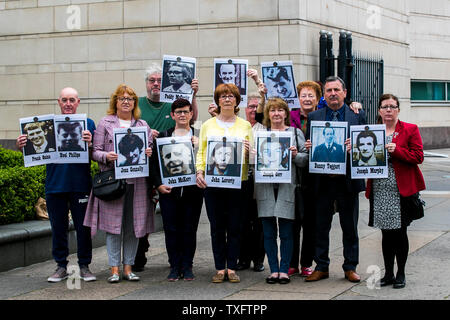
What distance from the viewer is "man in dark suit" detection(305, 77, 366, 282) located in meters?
7.72

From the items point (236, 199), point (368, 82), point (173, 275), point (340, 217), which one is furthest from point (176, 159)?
point (368, 82)

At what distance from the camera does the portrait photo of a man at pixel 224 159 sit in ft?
25.3

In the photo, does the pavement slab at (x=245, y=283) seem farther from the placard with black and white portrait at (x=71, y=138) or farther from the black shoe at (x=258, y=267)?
the placard with black and white portrait at (x=71, y=138)

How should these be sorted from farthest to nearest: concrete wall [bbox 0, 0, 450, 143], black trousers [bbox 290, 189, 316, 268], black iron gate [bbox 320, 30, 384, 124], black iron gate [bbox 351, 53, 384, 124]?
black iron gate [bbox 351, 53, 384, 124] → black iron gate [bbox 320, 30, 384, 124] → concrete wall [bbox 0, 0, 450, 143] → black trousers [bbox 290, 189, 316, 268]

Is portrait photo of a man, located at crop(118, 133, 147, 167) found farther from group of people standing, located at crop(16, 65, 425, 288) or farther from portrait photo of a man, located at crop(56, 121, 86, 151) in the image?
portrait photo of a man, located at crop(56, 121, 86, 151)

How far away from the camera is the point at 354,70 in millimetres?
17062

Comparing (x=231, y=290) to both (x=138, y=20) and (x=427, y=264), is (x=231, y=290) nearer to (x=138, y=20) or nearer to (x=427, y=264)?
(x=427, y=264)

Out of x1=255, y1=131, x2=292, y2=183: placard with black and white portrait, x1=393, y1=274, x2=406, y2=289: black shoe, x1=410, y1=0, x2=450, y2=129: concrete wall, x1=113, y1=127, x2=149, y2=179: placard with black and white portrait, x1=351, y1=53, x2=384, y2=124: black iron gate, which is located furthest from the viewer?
x1=410, y1=0, x2=450, y2=129: concrete wall

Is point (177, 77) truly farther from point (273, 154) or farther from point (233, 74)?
point (273, 154)

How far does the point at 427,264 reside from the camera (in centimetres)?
839

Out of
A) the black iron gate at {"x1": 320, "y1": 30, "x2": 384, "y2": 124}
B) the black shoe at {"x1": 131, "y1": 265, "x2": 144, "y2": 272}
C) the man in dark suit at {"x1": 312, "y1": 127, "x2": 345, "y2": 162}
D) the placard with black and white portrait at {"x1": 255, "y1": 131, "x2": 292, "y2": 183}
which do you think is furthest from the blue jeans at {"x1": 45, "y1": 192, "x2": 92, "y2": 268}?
the black iron gate at {"x1": 320, "y1": 30, "x2": 384, "y2": 124}

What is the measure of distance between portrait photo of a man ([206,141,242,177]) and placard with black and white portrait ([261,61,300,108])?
3.71ft

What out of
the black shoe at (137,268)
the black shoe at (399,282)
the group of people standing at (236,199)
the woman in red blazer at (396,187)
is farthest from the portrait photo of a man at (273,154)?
the black shoe at (137,268)
